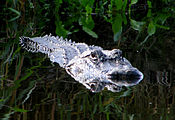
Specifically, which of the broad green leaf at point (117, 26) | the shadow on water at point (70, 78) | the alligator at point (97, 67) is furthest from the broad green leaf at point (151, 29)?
the alligator at point (97, 67)

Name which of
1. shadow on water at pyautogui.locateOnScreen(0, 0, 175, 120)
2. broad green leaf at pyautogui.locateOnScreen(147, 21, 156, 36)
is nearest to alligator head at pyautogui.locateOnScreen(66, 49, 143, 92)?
shadow on water at pyautogui.locateOnScreen(0, 0, 175, 120)

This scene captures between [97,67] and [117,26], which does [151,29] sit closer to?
[117,26]

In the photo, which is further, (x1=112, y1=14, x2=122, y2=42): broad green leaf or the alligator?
(x1=112, y1=14, x2=122, y2=42): broad green leaf

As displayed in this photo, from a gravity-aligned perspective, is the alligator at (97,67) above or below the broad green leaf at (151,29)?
below

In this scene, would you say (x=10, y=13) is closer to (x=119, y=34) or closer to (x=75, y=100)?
(x=119, y=34)

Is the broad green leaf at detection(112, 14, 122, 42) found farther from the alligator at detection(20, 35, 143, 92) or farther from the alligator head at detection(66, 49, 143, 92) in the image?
the alligator head at detection(66, 49, 143, 92)

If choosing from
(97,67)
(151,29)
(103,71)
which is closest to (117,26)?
(151,29)

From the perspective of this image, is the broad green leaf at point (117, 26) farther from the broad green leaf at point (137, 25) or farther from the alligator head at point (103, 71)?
the alligator head at point (103, 71)
